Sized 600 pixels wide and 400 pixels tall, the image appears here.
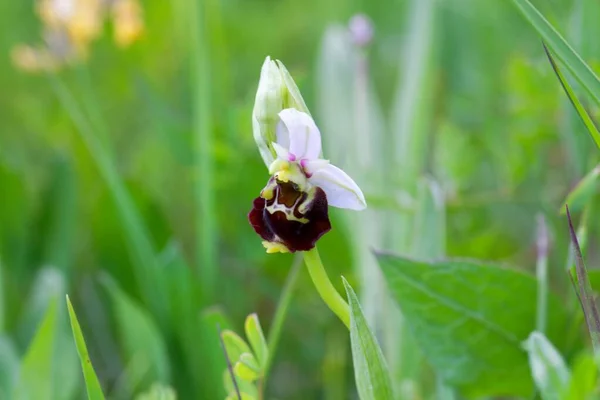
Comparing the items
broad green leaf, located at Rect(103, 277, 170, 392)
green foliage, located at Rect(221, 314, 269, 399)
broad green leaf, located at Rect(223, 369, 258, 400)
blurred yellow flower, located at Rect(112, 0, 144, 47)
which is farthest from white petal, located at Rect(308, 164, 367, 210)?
blurred yellow flower, located at Rect(112, 0, 144, 47)

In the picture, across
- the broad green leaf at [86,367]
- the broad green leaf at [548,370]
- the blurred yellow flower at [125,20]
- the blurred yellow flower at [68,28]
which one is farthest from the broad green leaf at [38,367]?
the blurred yellow flower at [125,20]

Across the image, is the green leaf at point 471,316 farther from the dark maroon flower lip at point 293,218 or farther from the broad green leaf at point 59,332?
the broad green leaf at point 59,332

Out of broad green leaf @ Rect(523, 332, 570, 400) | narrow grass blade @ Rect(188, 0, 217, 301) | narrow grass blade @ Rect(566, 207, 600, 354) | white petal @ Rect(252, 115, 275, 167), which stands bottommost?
broad green leaf @ Rect(523, 332, 570, 400)

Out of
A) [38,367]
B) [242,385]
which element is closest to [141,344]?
[38,367]

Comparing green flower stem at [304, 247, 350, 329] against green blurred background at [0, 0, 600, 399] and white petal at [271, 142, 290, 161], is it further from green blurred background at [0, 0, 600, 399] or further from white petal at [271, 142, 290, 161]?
green blurred background at [0, 0, 600, 399]

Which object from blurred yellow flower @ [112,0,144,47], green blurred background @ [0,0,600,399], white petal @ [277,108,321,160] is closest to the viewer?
white petal @ [277,108,321,160]
